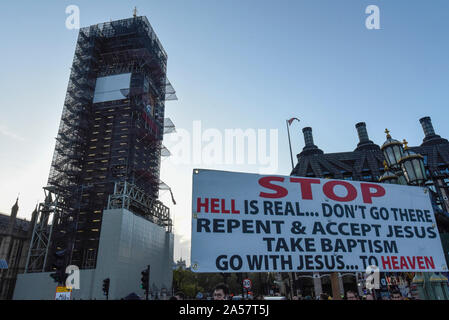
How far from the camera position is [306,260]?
4.52 metres

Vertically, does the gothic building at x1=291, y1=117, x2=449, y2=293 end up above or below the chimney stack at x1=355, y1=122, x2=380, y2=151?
below

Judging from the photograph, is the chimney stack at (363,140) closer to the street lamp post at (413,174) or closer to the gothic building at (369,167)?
the gothic building at (369,167)

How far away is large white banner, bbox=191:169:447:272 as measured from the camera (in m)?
4.37

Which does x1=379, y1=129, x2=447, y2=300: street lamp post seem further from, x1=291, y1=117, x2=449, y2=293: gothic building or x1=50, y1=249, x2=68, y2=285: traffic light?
x1=291, y1=117, x2=449, y2=293: gothic building

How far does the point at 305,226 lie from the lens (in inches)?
188

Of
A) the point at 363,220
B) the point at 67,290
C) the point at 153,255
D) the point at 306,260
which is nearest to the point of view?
the point at 306,260

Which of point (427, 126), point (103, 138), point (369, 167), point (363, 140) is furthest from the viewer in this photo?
point (363, 140)

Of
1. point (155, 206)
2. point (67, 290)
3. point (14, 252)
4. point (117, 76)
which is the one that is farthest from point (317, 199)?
point (14, 252)

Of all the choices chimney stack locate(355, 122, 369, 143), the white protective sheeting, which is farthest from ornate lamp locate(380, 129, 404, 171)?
chimney stack locate(355, 122, 369, 143)

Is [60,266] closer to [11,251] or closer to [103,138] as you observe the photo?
[103,138]

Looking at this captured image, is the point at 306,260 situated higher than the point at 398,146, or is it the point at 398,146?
the point at 398,146

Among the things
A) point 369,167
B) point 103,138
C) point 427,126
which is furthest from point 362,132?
point 103,138

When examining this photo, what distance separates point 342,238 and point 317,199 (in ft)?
2.52
